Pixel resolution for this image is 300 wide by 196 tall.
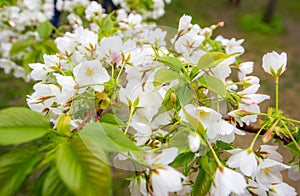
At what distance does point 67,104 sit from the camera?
501 millimetres

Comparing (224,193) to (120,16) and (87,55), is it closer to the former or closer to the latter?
(87,55)

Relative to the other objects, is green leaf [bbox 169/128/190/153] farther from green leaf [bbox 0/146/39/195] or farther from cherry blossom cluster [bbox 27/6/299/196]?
green leaf [bbox 0/146/39/195]

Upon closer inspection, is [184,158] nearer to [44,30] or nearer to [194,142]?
[194,142]

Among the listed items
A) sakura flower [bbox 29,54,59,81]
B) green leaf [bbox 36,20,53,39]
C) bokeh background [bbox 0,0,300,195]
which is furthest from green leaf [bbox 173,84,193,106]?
bokeh background [bbox 0,0,300,195]

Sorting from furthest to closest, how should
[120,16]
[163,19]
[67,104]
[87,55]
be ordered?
[163,19], [120,16], [87,55], [67,104]

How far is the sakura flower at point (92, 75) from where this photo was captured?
19.5 inches

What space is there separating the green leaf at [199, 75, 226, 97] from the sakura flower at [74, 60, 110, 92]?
0.14 metres

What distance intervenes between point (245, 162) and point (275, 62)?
0.60 feet

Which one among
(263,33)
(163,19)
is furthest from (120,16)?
(263,33)

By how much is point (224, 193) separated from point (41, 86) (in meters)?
0.31

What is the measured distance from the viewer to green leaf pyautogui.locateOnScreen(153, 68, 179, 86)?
499 millimetres

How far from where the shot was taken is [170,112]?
495mm

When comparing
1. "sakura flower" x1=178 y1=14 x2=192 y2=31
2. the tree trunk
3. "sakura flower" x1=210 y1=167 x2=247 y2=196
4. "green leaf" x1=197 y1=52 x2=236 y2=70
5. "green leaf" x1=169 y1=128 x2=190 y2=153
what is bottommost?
"sakura flower" x1=210 y1=167 x2=247 y2=196

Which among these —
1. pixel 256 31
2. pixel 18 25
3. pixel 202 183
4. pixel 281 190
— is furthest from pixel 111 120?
pixel 256 31
